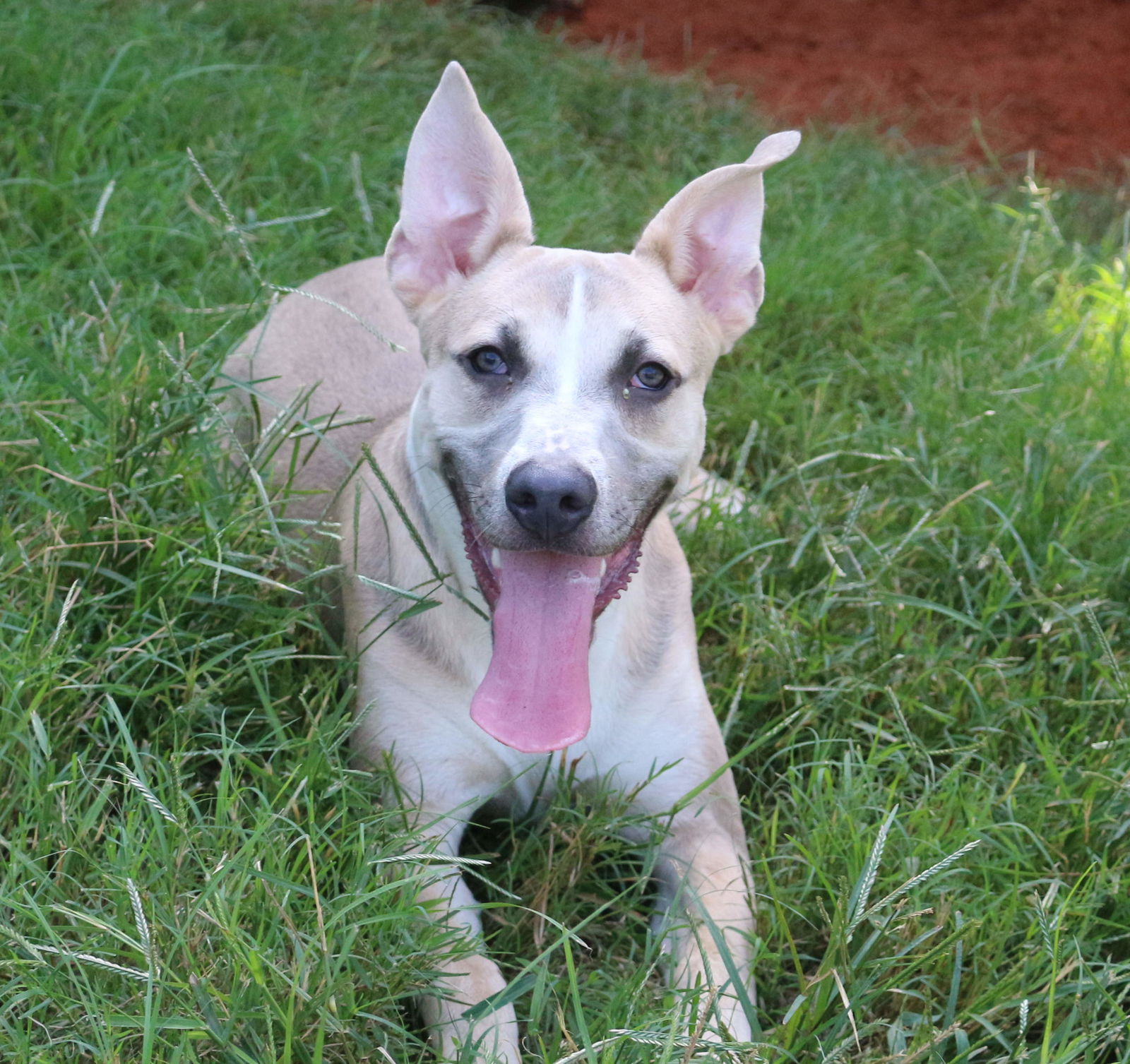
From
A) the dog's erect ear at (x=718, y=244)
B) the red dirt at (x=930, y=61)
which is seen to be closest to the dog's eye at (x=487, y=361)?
the dog's erect ear at (x=718, y=244)

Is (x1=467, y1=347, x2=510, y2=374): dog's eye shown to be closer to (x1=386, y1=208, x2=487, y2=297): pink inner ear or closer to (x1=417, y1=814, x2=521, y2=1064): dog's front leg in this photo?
(x1=386, y1=208, x2=487, y2=297): pink inner ear

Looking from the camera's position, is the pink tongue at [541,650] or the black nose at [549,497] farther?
the pink tongue at [541,650]

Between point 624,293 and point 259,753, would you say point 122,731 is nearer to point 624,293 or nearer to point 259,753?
point 259,753

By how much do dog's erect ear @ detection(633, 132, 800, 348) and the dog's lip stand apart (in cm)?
69

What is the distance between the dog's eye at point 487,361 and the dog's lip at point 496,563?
0.27m

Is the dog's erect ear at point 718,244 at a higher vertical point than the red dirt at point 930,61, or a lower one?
higher

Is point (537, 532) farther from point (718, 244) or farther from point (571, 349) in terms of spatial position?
point (718, 244)

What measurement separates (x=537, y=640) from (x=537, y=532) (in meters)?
0.28

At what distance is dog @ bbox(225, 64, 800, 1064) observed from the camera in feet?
8.77

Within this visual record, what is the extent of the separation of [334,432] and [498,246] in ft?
3.01

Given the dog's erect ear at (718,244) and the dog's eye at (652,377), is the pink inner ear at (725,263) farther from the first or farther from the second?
the dog's eye at (652,377)

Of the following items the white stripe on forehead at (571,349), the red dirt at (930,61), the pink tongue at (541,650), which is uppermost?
the white stripe on forehead at (571,349)

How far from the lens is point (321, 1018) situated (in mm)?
2119

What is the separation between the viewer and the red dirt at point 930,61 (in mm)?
7656
